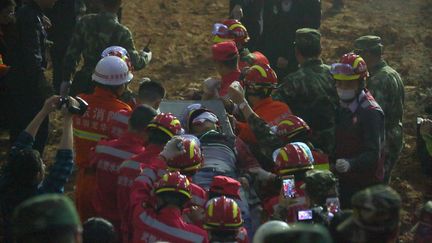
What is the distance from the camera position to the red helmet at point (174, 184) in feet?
21.9

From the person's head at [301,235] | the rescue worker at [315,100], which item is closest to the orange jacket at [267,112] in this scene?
the rescue worker at [315,100]

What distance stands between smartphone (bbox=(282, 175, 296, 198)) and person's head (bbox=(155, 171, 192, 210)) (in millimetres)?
827

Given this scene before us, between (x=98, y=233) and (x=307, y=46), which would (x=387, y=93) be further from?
(x=98, y=233)

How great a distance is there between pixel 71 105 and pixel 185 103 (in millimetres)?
2061

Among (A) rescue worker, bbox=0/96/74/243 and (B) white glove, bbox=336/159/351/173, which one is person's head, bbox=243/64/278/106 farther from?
(A) rescue worker, bbox=0/96/74/243

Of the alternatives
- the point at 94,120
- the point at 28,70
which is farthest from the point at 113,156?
the point at 28,70

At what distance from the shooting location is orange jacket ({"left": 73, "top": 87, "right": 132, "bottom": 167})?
853 cm

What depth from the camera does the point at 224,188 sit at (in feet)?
24.5

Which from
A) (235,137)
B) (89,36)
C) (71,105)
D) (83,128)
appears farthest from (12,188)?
(89,36)

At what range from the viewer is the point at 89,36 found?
33.1ft

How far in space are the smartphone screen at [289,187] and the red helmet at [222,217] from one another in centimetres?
64

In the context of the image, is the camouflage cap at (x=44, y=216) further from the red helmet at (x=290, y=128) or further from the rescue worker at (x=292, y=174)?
the red helmet at (x=290, y=128)

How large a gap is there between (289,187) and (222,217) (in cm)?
84

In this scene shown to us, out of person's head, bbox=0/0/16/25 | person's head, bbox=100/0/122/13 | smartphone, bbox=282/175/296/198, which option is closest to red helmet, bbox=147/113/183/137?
smartphone, bbox=282/175/296/198
